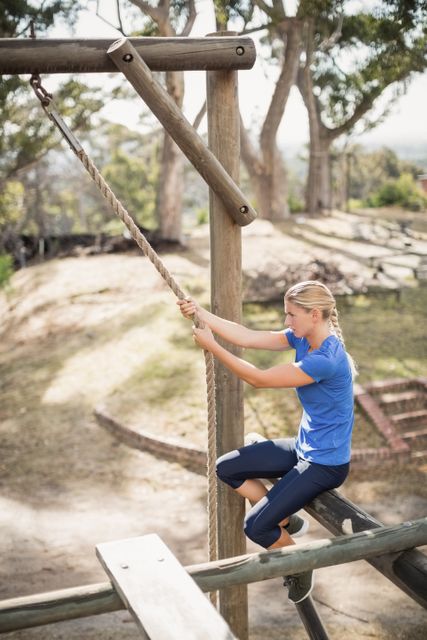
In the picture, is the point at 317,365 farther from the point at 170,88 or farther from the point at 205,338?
the point at 170,88

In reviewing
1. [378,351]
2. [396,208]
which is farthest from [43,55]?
[396,208]

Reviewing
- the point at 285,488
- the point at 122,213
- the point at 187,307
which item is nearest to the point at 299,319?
the point at 187,307

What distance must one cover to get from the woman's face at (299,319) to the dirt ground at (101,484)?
102 inches

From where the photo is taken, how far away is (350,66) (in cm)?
1803

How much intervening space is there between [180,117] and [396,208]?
75.4ft

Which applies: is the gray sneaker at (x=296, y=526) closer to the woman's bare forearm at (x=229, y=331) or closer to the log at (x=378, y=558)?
the log at (x=378, y=558)

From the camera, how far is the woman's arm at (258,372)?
336 centimetres

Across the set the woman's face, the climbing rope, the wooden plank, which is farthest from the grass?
the wooden plank

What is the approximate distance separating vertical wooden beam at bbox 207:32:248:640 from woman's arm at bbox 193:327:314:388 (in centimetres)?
48

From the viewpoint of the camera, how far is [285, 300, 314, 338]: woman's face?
3.40 meters

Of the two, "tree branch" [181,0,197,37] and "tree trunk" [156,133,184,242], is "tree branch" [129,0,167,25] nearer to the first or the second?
"tree branch" [181,0,197,37]

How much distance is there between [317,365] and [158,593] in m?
1.42

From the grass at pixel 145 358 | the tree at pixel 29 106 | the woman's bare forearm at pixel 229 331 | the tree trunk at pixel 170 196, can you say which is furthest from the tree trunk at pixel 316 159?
the woman's bare forearm at pixel 229 331

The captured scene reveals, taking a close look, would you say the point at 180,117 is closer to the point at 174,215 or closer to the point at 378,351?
the point at 378,351
